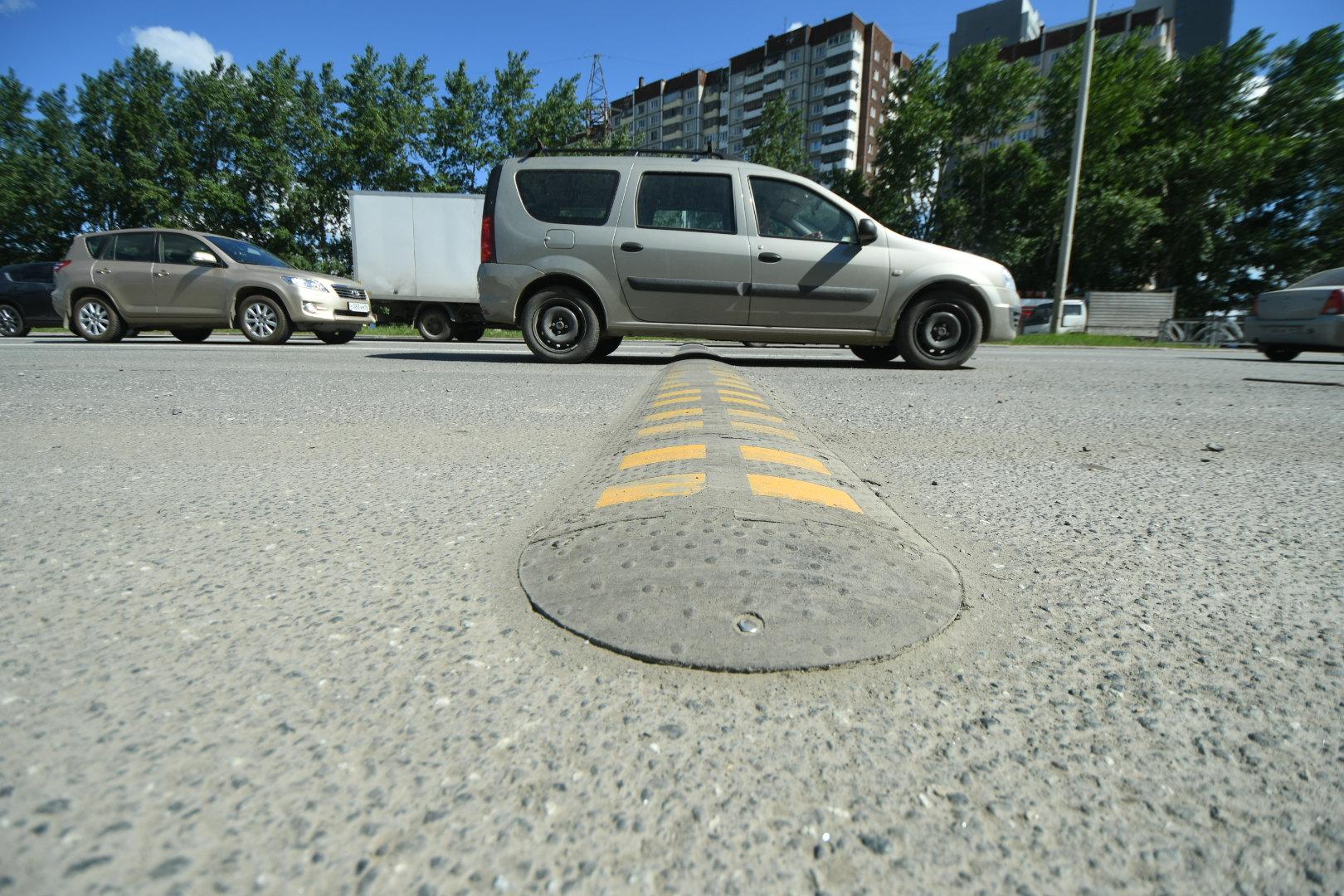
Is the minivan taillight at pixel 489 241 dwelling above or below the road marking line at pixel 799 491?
above

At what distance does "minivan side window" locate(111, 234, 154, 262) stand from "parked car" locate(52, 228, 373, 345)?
1 cm

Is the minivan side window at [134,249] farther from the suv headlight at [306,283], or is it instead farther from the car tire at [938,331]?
the car tire at [938,331]

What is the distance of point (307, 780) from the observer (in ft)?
2.52

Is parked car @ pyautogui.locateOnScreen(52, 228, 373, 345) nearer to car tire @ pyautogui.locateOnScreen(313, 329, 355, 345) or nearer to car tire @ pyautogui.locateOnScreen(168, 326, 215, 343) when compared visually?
car tire @ pyautogui.locateOnScreen(168, 326, 215, 343)

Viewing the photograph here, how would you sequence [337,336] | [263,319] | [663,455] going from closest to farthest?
[663,455]
[263,319]
[337,336]

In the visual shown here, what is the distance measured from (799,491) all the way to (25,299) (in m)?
17.3

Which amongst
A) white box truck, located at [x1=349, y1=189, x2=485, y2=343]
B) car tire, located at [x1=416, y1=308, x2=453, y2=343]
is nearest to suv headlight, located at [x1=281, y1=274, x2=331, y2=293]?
white box truck, located at [x1=349, y1=189, x2=485, y2=343]

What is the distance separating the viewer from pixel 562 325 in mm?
6539

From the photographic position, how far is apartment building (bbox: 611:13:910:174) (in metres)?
73.8

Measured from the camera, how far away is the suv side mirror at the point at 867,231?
6207 millimetres

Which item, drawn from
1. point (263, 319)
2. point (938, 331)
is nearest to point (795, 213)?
point (938, 331)

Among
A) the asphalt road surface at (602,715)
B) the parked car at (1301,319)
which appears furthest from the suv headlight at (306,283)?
the parked car at (1301,319)

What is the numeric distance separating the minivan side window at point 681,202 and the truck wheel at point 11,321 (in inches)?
545

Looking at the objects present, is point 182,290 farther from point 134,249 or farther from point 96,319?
point 96,319
